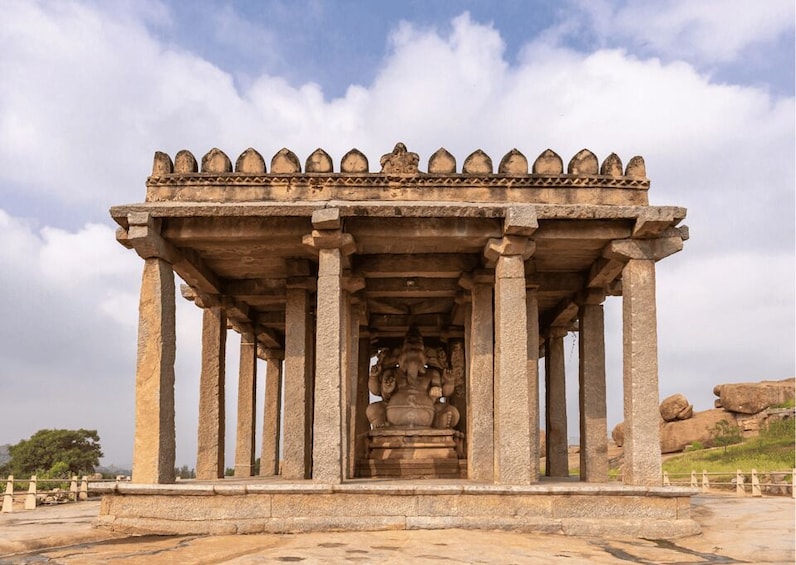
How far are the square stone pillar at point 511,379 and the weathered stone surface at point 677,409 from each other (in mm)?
38986

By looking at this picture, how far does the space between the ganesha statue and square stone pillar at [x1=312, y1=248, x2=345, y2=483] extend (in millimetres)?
6629

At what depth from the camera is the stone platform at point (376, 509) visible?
11.7 m

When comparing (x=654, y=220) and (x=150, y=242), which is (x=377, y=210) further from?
(x=654, y=220)

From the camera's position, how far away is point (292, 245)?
14414 mm

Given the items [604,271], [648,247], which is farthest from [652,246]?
[604,271]

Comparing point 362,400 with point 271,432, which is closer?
point 362,400

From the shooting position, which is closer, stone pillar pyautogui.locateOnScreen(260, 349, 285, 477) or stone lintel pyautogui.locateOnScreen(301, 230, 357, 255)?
stone lintel pyautogui.locateOnScreen(301, 230, 357, 255)

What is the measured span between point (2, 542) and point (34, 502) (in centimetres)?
851

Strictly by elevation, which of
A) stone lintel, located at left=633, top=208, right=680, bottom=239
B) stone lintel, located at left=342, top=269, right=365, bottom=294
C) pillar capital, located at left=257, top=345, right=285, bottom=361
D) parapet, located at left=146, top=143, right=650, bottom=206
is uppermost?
parapet, located at left=146, top=143, right=650, bottom=206

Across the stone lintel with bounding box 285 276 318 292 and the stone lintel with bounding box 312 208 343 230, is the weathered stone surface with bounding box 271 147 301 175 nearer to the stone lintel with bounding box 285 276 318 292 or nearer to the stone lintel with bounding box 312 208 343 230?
the stone lintel with bounding box 312 208 343 230

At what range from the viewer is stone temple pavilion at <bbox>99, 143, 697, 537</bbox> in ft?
39.1

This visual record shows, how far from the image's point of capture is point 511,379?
1284 centimetres

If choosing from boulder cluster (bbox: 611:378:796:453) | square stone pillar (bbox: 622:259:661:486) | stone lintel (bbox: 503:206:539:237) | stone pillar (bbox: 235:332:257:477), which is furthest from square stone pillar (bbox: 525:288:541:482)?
boulder cluster (bbox: 611:378:796:453)

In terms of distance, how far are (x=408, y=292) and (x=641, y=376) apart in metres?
6.13
